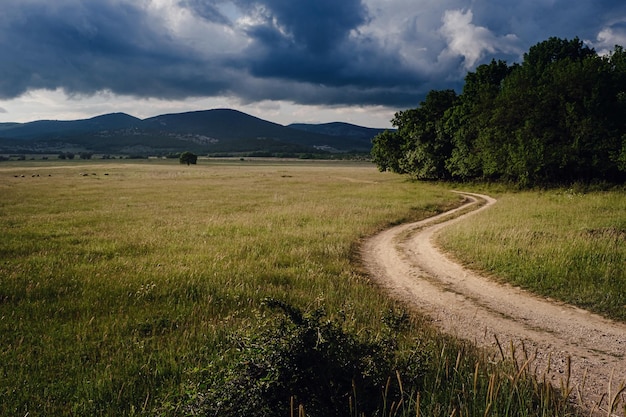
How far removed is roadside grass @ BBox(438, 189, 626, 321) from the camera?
1021 centimetres

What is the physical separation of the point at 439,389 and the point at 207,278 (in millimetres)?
7265

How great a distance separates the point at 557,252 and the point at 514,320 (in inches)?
229

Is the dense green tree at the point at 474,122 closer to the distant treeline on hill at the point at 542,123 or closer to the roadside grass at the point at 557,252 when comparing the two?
the distant treeline on hill at the point at 542,123

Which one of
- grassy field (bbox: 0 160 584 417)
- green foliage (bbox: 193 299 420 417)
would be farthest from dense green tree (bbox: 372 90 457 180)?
green foliage (bbox: 193 299 420 417)

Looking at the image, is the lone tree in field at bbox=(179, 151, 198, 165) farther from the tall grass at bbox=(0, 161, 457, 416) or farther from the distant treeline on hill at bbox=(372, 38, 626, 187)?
the tall grass at bbox=(0, 161, 457, 416)

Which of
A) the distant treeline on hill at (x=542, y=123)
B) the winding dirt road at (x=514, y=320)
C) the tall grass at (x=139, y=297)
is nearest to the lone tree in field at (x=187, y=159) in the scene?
the distant treeline on hill at (x=542, y=123)

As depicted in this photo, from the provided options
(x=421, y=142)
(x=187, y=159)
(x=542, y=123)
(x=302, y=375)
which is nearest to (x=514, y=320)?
(x=302, y=375)

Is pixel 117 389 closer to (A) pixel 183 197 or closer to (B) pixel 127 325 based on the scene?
(B) pixel 127 325

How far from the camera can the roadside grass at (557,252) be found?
402 inches

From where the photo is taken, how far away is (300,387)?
427cm

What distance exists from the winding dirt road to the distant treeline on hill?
102 feet

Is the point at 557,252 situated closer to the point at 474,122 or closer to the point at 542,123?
the point at 542,123

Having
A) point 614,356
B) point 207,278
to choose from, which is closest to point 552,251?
point 614,356

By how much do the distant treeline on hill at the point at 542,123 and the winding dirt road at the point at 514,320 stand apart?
31.1 meters
